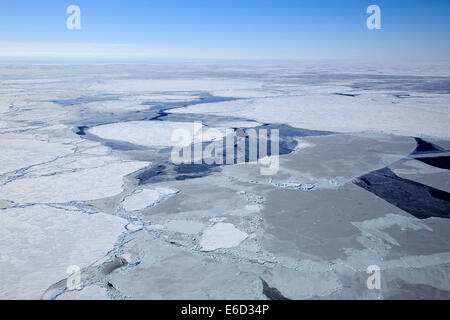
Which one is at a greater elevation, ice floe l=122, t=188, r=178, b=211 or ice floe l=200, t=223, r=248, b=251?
ice floe l=122, t=188, r=178, b=211

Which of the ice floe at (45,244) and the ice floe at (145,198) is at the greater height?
the ice floe at (145,198)

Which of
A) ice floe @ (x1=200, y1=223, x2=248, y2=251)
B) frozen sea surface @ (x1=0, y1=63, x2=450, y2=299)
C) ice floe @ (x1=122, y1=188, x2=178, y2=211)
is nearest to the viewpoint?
frozen sea surface @ (x1=0, y1=63, x2=450, y2=299)

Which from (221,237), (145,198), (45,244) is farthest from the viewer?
(145,198)

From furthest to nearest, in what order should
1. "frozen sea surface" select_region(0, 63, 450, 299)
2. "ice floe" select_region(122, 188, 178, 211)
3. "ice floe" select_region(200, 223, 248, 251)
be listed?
"ice floe" select_region(122, 188, 178, 211)
"ice floe" select_region(200, 223, 248, 251)
"frozen sea surface" select_region(0, 63, 450, 299)

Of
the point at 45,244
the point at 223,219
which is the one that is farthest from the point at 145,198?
the point at 45,244

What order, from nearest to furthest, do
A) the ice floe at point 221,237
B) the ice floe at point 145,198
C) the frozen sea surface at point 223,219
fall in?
the frozen sea surface at point 223,219 → the ice floe at point 221,237 → the ice floe at point 145,198

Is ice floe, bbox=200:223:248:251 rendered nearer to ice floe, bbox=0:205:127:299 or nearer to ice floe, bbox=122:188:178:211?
ice floe, bbox=0:205:127:299

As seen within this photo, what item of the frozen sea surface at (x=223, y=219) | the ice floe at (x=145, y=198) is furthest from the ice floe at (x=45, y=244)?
the ice floe at (x=145, y=198)

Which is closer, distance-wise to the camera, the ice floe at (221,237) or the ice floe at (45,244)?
the ice floe at (45,244)

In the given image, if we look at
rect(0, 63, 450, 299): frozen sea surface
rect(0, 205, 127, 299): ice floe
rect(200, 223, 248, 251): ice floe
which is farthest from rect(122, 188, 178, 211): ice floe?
rect(200, 223, 248, 251): ice floe

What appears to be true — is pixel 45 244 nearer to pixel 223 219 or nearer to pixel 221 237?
pixel 221 237

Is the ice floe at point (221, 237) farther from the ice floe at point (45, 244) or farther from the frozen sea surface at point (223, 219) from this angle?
the ice floe at point (45, 244)
